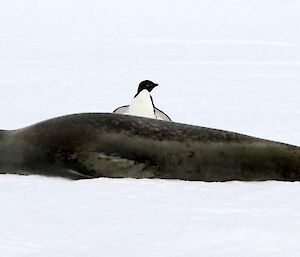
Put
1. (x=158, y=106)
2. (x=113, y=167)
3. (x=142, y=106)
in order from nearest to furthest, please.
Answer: (x=113, y=167) → (x=142, y=106) → (x=158, y=106)

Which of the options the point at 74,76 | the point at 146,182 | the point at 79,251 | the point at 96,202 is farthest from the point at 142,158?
the point at 74,76

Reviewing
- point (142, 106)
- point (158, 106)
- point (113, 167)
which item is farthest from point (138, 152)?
point (158, 106)

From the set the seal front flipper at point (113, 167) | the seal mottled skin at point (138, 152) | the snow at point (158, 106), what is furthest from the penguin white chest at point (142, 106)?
the seal front flipper at point (113, 167)

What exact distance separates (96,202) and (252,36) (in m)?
19.4

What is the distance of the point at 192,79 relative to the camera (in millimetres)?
11984

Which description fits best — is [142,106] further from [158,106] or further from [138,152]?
[158,106]

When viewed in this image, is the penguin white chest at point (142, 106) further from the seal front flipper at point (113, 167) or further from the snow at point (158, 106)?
the seal front flipper at point (113, 167)

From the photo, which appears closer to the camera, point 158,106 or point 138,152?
point 138,152

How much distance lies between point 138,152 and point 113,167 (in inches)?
6.0

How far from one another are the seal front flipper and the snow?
118mm

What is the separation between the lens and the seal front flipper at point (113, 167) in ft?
14.1

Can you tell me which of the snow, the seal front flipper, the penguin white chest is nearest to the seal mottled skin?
the seal front flipper

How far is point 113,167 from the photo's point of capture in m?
4.31

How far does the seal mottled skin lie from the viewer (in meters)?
4.32
